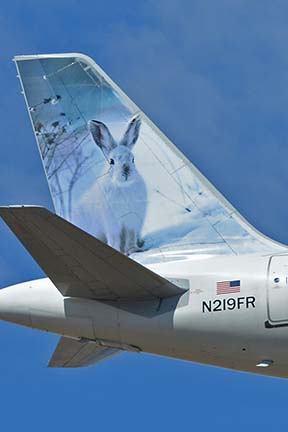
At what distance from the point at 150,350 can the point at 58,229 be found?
437 centimetres

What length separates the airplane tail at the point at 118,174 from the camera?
29844 millimetres

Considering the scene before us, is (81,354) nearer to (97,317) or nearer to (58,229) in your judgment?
(97,317)

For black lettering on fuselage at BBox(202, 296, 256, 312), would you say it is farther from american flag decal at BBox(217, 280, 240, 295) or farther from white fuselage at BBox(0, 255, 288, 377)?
american flag decal at BBox(217, 280, 240, 295)

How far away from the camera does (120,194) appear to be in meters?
31.1

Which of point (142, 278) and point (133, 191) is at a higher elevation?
point (133, 191)

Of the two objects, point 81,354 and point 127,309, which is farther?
point 81,354

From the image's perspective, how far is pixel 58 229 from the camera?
24.7 metres

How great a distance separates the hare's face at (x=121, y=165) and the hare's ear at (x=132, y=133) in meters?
0.15

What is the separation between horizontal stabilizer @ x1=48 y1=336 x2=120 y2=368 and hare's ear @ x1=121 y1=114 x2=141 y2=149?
5383 millimetres

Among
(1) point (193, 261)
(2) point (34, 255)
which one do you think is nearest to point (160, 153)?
(1) point (193, 261)

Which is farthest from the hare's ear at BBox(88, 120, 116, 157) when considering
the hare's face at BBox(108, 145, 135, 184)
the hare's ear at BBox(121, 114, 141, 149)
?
the hare's ear at BBox(121, 114, 141, 149)

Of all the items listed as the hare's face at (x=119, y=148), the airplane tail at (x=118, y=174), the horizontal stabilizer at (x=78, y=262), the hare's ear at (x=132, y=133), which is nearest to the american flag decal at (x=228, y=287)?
the horizontal stabilizer at (x=78, y=262)

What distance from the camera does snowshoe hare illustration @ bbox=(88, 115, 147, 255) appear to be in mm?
30422

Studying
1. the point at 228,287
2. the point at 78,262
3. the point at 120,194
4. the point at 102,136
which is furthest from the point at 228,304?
the point at 102,136
